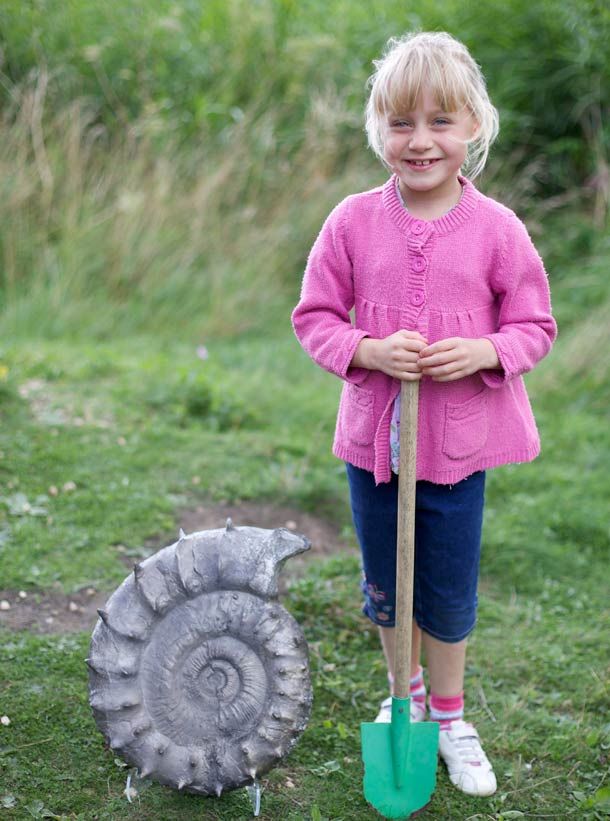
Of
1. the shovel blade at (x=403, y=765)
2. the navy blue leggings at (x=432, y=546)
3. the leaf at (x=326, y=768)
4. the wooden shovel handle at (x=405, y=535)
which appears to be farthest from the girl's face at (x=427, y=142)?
the leaf at (x=326, y=768)

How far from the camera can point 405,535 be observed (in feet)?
8.00

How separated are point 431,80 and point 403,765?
1.67 m

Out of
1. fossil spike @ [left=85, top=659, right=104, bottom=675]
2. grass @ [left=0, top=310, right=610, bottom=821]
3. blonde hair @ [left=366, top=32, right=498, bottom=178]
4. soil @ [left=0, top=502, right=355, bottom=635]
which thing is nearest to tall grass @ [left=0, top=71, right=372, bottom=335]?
grass @ [left=0, top=310, right=610, bottom=821]

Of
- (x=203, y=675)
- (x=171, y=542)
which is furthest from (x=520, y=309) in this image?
(x=171, y=542)

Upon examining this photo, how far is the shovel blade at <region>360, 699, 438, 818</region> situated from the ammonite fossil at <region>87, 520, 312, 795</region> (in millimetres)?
319

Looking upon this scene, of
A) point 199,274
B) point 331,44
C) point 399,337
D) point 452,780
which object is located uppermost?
point 331,44

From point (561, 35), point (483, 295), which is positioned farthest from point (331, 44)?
point (483, 295)

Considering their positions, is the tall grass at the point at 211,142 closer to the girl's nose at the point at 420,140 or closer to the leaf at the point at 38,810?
the leaf at the point at 38,810

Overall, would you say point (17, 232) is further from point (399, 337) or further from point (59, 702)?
point (399, 337)

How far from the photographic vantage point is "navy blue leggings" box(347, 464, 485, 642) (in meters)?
2.56

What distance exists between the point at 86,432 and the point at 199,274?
2.34 metres

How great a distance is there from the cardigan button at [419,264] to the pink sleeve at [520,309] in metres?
0.18

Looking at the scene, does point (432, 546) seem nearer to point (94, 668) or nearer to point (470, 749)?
point (470, 749)

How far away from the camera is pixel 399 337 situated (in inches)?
91.7
